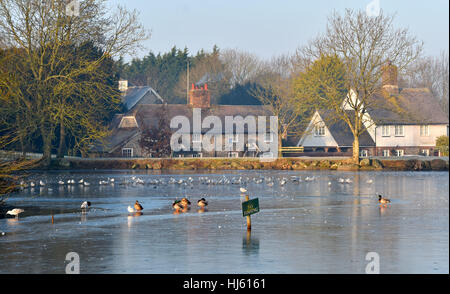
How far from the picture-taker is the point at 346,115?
70938 millimetres

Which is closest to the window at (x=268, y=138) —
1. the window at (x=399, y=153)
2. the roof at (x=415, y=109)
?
the roof at (x=415, y=109)

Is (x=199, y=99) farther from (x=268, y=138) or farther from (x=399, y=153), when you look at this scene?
(x=399, y=153)

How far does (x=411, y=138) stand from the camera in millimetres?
88188

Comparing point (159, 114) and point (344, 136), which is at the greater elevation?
point (159, 114)

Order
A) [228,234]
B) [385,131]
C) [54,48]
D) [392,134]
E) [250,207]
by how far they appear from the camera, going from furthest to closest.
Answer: [392,134] → [385,131] → [54,48] → [228,234] → [250,207]

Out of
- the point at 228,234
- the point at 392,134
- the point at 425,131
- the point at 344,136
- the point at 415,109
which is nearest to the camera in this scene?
the point at 228,234

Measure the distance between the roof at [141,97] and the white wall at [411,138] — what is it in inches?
1450

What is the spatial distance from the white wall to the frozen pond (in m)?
48.7

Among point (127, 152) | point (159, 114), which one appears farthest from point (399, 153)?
point (127, 152)

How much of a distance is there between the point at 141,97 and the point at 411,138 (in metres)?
42.6

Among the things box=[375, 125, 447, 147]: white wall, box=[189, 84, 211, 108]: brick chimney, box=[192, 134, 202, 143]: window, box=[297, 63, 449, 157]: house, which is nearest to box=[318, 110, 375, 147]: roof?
box=[297, 63, 449, 157]: house

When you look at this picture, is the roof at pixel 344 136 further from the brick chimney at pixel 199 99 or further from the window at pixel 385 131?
the brick chimney at pixel 199 99
